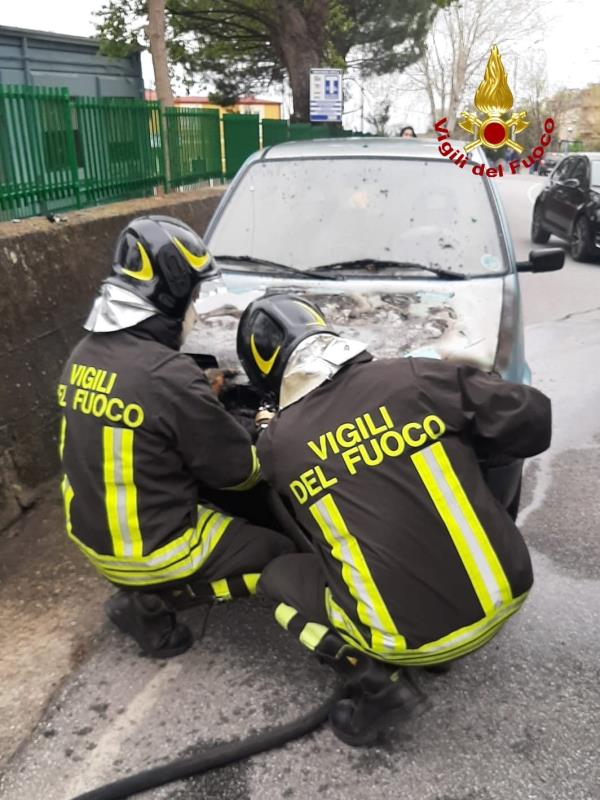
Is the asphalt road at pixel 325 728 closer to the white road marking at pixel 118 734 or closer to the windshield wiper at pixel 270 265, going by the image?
the white road marking at pixel 118 734

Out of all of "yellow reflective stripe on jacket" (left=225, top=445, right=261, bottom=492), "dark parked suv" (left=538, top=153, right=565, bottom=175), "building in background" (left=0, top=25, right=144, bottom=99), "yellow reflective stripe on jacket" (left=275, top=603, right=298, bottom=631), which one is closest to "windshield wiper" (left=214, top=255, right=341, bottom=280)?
"yellow reflective stripe on jacket" (left=225, top=445, right=261, bottom=492)

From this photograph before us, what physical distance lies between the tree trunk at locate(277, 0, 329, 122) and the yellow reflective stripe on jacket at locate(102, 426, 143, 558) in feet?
51.0

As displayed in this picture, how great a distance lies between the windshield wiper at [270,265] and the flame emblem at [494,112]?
1.10 m

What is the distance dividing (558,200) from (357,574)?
488 inches

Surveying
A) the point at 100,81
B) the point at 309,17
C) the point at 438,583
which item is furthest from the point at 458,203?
the point at 309,17

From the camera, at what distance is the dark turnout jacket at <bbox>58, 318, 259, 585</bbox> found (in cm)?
260

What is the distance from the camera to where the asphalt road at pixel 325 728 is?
2.39m

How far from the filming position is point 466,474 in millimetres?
2230

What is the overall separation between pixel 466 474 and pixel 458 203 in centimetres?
244

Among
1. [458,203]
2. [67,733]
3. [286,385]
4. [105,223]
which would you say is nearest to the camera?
[286,385]

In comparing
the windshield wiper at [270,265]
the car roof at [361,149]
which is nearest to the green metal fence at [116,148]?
the car roof at [361,149]

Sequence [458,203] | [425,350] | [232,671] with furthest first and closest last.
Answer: [458,203] < [425,350] < [232,671]

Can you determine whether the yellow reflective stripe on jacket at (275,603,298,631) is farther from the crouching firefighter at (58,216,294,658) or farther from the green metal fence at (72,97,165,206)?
the green metal fence at (72,97,165,206)

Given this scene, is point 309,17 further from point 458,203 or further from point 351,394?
point 351,394
